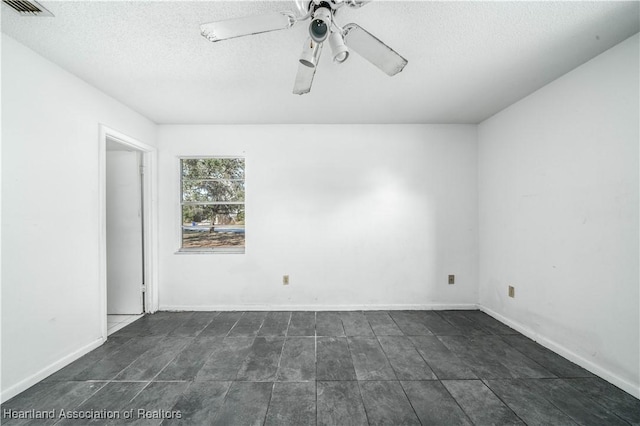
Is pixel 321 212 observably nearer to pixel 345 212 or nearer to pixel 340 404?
→ pixel 345 212

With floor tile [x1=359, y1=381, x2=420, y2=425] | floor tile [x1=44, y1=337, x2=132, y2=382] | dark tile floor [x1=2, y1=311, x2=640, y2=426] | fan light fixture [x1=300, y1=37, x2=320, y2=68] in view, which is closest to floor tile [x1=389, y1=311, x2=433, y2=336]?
dark tile floor [x1=2, y1=311, x2=640, y2=426]

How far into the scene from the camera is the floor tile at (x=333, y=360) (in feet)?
6.03

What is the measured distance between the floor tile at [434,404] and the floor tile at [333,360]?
0.44 meters

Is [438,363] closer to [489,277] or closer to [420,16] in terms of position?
[489,277]

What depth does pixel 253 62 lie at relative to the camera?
186 cm

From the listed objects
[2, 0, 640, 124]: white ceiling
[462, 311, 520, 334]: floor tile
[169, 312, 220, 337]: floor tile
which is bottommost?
[462, 311, 520, 334]: floor tile

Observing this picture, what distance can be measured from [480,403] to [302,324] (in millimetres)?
1703

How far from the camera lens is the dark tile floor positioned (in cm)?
149

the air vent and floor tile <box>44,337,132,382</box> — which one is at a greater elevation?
the air vent

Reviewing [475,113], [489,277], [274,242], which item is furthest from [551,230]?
[274,242]

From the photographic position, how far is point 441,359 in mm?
2049

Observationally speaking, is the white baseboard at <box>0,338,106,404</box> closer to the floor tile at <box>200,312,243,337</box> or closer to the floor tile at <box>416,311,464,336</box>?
the floor tile at <box>200,312,243,337</box>

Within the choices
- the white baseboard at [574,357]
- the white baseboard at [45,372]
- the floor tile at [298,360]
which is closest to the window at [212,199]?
the white baseboard at [45,372]

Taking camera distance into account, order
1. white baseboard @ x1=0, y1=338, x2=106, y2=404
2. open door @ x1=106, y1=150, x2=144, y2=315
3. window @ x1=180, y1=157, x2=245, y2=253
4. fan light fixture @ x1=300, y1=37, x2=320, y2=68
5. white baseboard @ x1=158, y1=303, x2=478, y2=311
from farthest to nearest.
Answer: window @ x1=180, y1=157, x2=245, y2=253
white baseboard @ x1=158, y1=303, x2=478, y2=311
open door @ x1=106, y1=150, x2=144, y2=315
white baseboard @ x1=0, y1=338, x2=106, y2=404
fan light fixture @ x1=300, y1=37, x2=320, y2=68
